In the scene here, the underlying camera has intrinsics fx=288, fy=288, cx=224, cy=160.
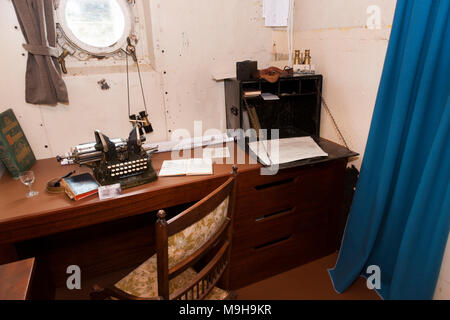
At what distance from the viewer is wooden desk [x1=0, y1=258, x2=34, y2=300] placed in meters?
0.79

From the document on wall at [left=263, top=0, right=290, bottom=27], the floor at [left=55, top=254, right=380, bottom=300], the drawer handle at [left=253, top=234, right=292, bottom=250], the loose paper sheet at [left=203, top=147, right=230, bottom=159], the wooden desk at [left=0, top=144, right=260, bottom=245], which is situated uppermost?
the document on wall at [left=263, top=0, right=290, bottom=27]

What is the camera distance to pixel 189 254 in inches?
39.3

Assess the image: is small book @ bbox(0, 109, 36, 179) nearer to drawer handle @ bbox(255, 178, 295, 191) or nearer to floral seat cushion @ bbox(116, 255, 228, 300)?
floral seat cushion @ bbox(116, 255, 228, 300)

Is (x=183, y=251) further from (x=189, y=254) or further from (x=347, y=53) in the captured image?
(x=347, y=53)

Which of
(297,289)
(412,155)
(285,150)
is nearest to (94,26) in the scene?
(285,150)

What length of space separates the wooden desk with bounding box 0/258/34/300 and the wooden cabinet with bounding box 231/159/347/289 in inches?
36.9

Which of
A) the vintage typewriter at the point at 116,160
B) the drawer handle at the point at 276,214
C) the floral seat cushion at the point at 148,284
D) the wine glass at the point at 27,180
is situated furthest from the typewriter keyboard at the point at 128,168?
the drawer handle at the point at 276,214

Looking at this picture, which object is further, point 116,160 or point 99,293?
point 116,160

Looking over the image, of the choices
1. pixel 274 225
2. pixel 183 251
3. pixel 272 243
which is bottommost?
pixel 272 243

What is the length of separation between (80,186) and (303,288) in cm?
134

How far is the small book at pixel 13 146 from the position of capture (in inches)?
54.5

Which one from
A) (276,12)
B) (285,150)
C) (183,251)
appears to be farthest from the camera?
(276,12)

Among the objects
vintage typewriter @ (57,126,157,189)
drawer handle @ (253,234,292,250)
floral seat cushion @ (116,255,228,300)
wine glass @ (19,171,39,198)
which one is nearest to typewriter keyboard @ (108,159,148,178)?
vintage typewriter @ (57,126,157,189)

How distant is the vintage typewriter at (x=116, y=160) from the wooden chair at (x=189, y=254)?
427 mm
